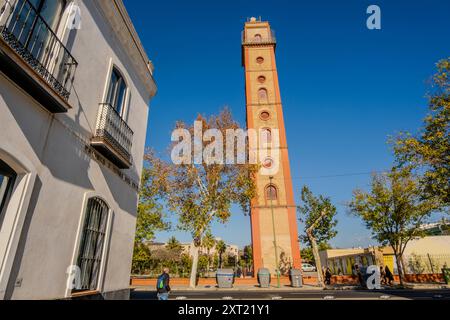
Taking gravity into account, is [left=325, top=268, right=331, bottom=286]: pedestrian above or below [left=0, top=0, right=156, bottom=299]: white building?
below

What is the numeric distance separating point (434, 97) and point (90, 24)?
14.8 meters

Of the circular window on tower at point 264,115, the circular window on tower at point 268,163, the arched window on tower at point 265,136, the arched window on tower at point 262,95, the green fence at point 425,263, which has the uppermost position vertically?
the arched window on tower at point 262,95

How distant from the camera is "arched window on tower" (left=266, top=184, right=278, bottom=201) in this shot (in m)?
26.7

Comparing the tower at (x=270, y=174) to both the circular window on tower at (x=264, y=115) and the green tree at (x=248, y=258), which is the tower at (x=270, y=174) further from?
the green tree at (x=248, y=258)

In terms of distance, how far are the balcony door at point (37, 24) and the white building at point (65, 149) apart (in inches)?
0.7

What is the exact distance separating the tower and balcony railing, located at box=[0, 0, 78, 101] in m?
20.0

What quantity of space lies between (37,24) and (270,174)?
24765 mm

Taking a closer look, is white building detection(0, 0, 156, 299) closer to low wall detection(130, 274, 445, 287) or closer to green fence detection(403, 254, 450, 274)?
low wall detection(130, 274, 445, 287)

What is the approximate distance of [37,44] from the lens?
4.84 metres

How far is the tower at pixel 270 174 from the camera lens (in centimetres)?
2472

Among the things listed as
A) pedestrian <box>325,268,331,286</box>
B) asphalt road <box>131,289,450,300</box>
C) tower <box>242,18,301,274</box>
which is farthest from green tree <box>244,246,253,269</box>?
asphalt road <box>131,289,450,300</box>

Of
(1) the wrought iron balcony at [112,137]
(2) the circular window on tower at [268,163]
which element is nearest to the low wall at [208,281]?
(2) the circular window on tower at [268,163]
